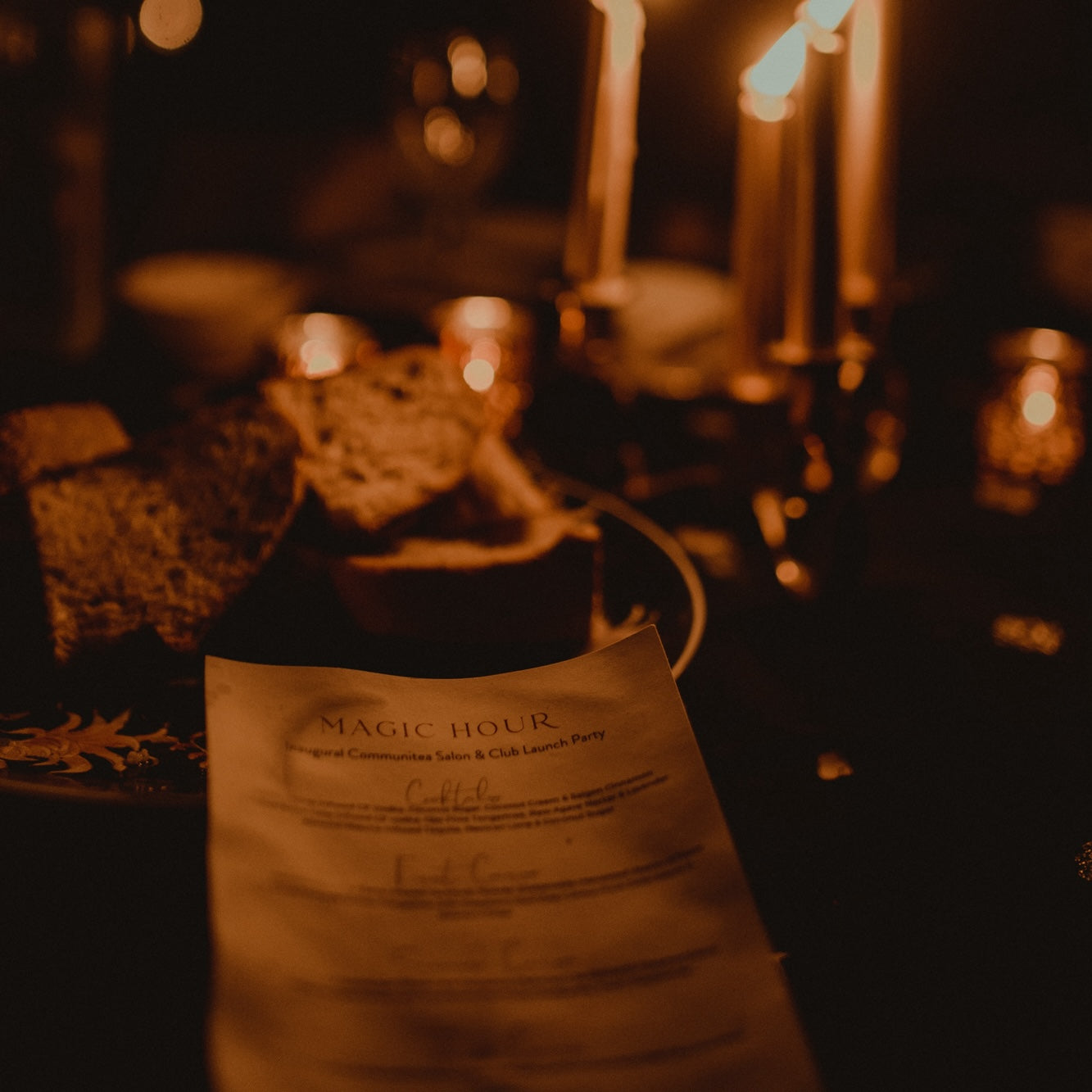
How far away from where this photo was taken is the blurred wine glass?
164 centimetres

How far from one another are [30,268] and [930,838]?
4.97 ft

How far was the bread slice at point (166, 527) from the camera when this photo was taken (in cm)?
59

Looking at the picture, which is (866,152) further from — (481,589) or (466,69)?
(466,69)

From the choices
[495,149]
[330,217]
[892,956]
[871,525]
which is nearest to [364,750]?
[892,956]

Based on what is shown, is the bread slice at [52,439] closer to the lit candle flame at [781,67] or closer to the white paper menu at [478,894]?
the white paper menu at [478,894]

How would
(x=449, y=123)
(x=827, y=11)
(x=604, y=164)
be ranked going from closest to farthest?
(x=827, y=11)
(x=604, y=164)
(x=449, y=123)

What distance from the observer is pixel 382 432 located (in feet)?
2.46

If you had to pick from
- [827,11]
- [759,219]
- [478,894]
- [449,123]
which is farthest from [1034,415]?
[449,123]

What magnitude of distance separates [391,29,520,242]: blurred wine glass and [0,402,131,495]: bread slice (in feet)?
3.21

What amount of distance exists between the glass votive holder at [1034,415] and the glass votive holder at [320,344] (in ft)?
2.20

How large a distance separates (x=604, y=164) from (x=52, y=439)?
53cm

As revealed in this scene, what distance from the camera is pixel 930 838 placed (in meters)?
0.55

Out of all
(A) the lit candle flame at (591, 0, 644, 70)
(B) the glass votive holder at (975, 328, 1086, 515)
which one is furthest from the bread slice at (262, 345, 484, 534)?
(B) the glass votive holder at (975, 328, 1086, 515)

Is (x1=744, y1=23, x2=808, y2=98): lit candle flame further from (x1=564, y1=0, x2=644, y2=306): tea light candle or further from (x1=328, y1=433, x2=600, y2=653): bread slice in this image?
(x1=328, y1=433, x2=600, y2=653): bread slice
